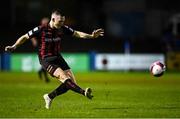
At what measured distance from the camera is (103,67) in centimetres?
3794

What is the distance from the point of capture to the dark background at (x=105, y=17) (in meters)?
47.3

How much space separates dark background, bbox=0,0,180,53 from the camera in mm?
47312

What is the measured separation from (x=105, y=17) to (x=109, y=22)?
556 millimetres

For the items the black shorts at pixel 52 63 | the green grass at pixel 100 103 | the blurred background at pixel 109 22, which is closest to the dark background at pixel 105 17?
the blurred background at pixel 109 22

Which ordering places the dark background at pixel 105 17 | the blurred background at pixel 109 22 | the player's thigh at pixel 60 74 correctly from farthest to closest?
1. the dark background at pixel 105 17
2. the blurred background at pixel 109 22
3. the player's thigh at pixel 60 74

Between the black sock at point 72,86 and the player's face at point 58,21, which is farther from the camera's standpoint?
the player's face at point 58,21

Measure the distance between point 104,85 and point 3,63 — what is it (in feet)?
45.2

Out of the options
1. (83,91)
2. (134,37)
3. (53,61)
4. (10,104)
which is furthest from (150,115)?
(134,37)

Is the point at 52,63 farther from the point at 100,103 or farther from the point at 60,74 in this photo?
the point at 100,103

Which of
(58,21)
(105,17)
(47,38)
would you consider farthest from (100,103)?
(105,17)

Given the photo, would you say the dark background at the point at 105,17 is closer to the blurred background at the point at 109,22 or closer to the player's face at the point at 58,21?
the blurred background at the point at 109,22

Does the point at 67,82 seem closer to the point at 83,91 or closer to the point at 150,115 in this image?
the point at 83,91

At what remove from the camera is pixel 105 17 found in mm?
50562

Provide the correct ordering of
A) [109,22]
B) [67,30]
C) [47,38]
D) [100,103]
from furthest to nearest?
1. [109,22]
2. [100,103]
3. [67,30]
4. [47,38]
